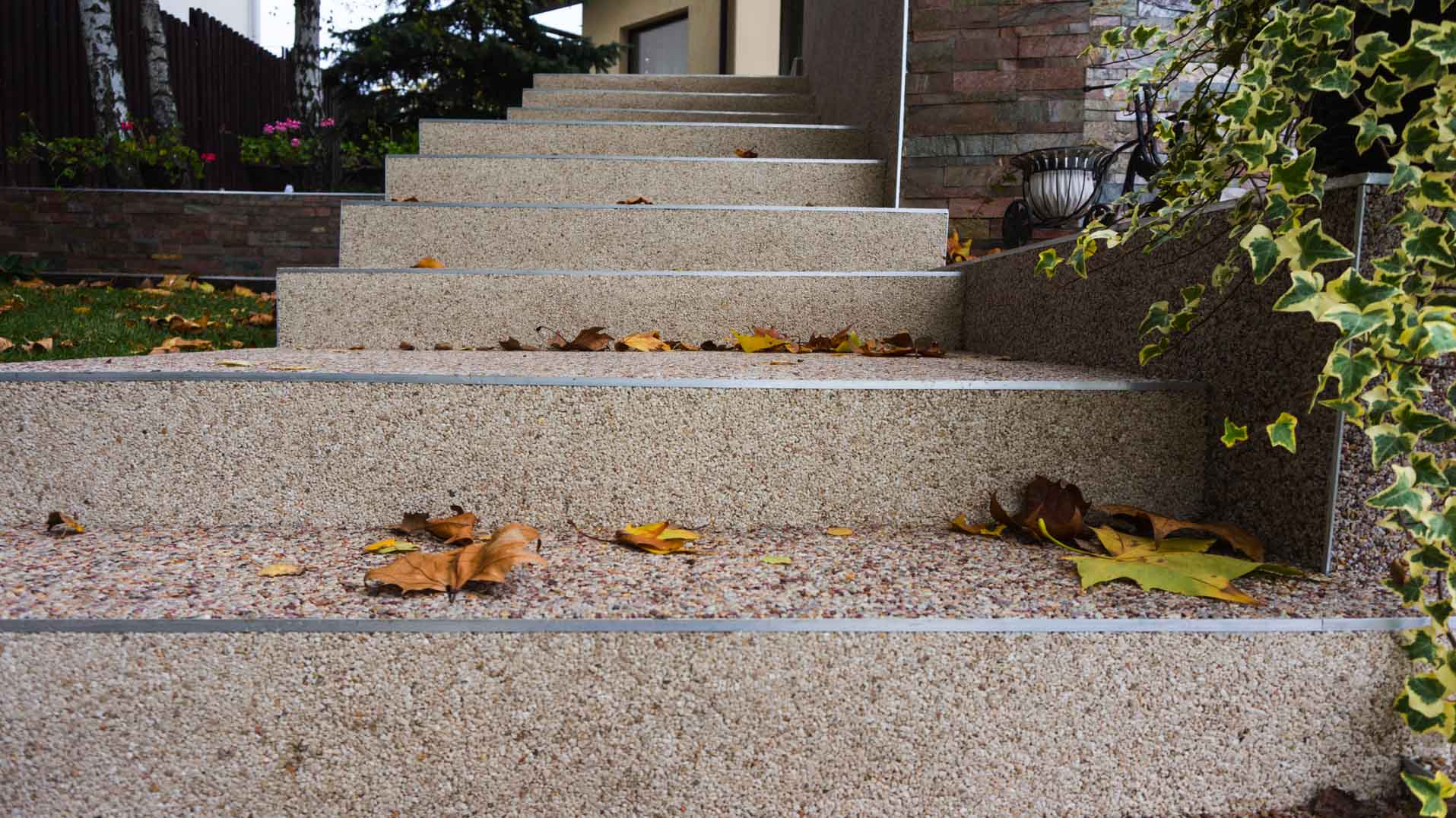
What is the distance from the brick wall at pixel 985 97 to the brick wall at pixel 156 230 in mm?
3164

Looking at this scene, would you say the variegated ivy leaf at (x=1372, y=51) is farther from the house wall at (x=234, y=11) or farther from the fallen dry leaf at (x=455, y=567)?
the house wall at (x=234, y=11)

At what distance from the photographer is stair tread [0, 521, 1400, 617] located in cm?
84

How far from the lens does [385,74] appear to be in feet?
22.0

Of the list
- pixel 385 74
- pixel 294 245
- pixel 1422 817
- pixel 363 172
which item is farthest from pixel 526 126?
pixel 385 74

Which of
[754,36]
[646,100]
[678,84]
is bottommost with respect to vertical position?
[646,100]

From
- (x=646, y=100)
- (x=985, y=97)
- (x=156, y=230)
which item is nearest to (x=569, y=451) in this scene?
(x=985, y=97)

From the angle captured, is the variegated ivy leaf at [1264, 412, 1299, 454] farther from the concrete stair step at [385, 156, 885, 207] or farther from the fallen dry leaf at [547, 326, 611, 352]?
the concrete stair step at [385, 156, 885, 207]

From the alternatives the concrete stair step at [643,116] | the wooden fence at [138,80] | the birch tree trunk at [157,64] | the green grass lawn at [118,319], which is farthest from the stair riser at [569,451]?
the birch tree trunk at [157,64]

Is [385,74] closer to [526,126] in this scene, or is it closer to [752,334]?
[526,126]

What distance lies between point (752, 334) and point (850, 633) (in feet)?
3.68

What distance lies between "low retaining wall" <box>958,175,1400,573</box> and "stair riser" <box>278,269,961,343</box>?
481mm

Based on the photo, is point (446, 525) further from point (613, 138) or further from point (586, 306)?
point (613, 138)

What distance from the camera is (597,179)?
2.52 meters

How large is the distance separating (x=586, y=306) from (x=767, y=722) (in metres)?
1.21
